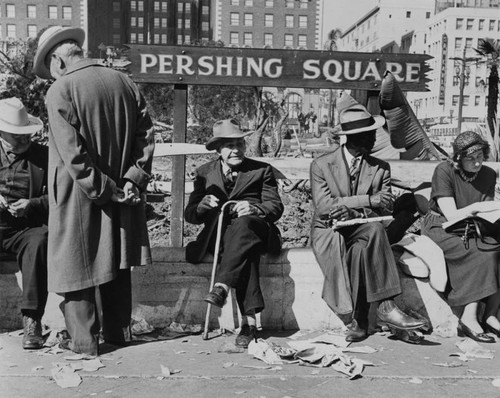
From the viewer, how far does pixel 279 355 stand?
176 inches

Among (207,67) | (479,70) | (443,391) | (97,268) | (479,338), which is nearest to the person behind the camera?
(443,391)

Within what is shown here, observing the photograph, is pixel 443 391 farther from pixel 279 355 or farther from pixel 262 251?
pixel 262 251

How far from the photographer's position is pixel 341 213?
192 inches

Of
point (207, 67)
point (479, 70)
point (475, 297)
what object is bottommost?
point (475, 297)

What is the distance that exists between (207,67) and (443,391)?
364cm

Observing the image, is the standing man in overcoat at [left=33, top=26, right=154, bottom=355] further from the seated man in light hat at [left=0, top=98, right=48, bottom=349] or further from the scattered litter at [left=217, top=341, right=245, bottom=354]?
the scattered litter at [left=217, top=341, right=245, bottom=354]

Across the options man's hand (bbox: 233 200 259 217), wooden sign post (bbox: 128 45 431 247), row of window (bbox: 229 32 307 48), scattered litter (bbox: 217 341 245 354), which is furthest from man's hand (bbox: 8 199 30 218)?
row of window (bbox: 229 32 307 48)

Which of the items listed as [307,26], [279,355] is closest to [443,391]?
[279,355]

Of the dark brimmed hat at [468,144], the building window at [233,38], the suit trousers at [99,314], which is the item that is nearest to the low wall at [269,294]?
the suit trousers at [99,314]

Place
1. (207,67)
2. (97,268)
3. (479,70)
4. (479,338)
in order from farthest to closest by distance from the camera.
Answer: (479,70) → (207,67) → (479,338) → (97,268)

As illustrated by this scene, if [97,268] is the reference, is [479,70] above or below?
above

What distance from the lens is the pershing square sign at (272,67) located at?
638 cm

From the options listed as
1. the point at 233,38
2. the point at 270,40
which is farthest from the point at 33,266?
the point at 270,40

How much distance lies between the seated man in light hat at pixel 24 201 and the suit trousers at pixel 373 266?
2082 millimetres
